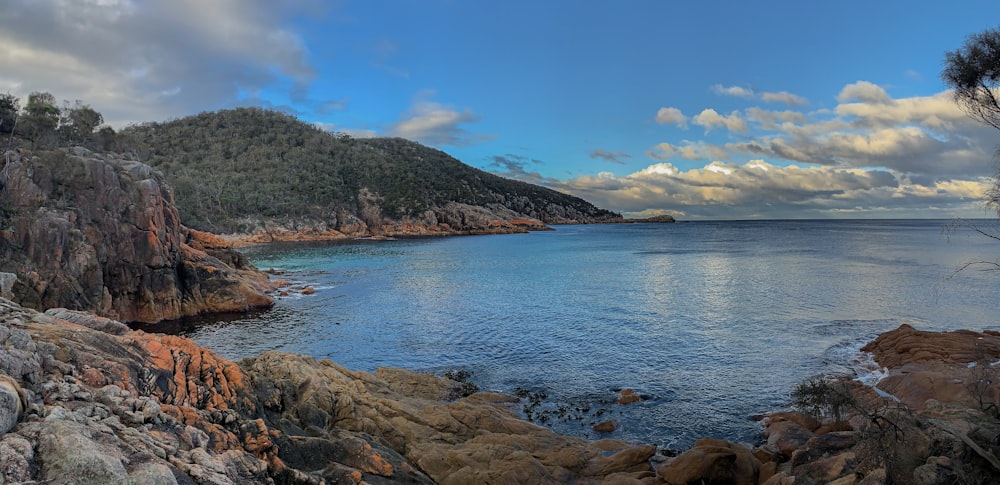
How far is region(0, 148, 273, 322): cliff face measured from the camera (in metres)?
31.9

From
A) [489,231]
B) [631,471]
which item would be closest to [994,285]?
[631,471]

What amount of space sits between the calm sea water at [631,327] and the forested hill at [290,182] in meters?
74.1

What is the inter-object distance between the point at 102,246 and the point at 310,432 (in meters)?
34.5

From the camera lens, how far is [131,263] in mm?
38000

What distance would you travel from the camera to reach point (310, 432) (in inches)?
494

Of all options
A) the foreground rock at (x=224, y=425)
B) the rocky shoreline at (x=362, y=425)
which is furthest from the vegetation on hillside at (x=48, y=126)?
the foreground rock at (x=224, y=425)

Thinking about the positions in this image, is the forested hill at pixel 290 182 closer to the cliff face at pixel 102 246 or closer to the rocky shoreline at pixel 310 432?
the cliff face at pixel 102 246

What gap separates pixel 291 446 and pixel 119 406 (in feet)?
12.9

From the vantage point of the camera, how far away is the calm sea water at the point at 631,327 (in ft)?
73.4

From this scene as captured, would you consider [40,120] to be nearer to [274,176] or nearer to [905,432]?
[905,432]

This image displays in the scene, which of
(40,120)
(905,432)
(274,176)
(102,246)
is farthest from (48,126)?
(274,176)

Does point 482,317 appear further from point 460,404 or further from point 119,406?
point 119,406

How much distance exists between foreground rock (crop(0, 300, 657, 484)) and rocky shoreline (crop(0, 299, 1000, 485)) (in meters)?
0.03

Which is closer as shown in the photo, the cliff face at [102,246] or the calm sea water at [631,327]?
the calm sea water at [631,327]
